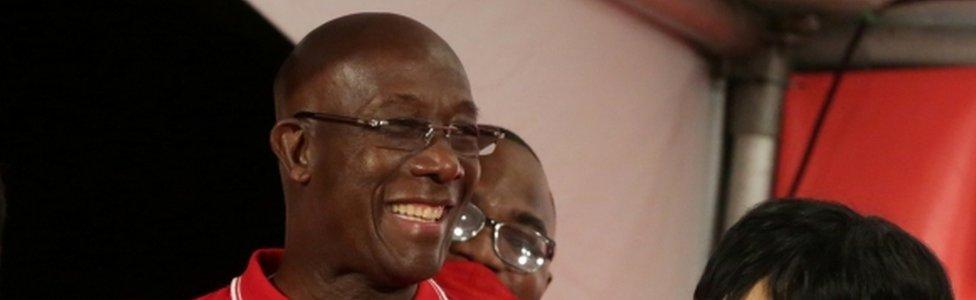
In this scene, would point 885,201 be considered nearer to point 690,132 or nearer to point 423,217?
point 690,132

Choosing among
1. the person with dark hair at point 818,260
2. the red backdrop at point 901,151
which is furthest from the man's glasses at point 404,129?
the red backdrop at point 901,151

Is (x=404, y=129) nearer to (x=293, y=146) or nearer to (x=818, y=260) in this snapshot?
(x=293, y=146)

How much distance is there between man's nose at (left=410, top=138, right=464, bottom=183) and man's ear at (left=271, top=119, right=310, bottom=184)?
0.08 m

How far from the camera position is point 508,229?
165 cm

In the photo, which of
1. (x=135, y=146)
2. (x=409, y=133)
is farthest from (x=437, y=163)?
(x=135, y=146)

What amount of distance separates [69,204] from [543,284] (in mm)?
468

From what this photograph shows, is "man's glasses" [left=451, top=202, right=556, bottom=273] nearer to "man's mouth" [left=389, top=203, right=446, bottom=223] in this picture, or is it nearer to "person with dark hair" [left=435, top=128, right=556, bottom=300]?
"person with dark hair" [left=435, top=128, right=556, bottom=300]

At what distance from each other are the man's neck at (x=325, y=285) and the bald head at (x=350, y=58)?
0.37 feet

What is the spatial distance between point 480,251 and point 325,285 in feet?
0.95

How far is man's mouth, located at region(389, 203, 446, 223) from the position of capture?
1313 millimetres

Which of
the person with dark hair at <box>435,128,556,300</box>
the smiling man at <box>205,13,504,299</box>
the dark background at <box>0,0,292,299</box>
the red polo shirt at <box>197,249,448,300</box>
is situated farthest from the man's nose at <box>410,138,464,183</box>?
the dark background at <box>0,0,292,299</box>

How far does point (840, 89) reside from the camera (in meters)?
2.53

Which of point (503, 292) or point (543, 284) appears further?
point (543, 284)

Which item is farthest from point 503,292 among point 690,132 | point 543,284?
point 690,132
